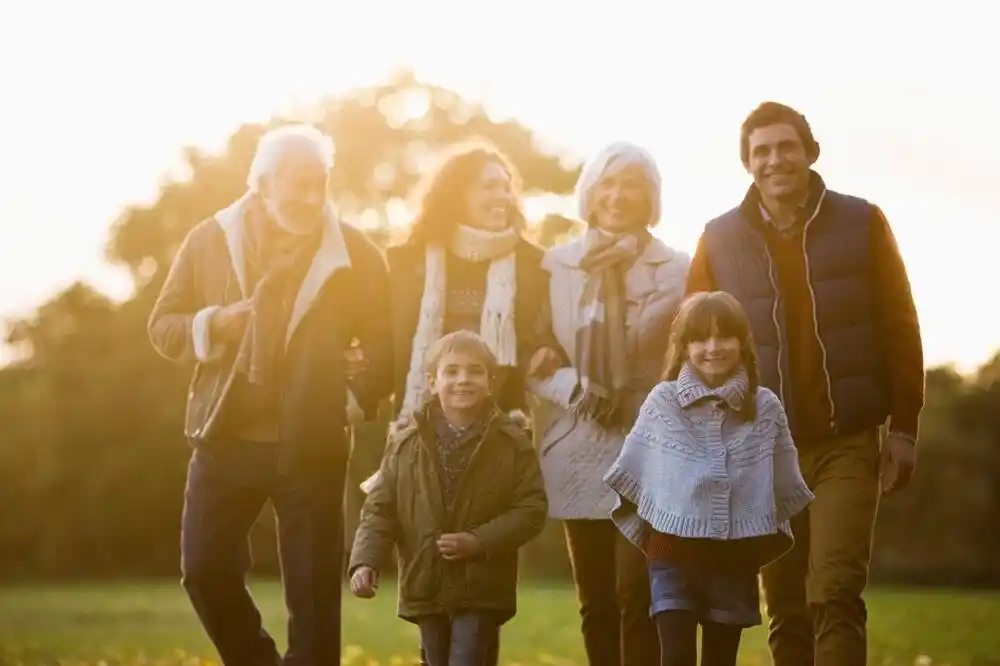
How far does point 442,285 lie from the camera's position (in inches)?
234

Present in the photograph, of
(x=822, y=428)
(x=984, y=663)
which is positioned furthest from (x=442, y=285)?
(x=984, y=663)

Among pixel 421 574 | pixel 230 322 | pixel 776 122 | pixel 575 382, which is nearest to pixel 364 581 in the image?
pixel 421 574

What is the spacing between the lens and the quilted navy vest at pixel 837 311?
5328 millimetres

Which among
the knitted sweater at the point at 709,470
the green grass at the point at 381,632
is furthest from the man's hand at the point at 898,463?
the green grass at the point at 381,632

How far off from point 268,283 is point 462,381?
875mm

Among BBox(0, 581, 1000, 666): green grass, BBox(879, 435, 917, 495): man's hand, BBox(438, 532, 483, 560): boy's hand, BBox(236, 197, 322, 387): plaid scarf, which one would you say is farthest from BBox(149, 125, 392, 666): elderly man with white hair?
BBox(0, 581, 1000, 666): green grass

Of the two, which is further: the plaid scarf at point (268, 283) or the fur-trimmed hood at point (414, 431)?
the plaid scarf at point (268, 283)

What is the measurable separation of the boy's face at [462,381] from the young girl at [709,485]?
1.87ft

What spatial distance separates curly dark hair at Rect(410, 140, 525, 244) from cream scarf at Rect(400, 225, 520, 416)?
0.23ft

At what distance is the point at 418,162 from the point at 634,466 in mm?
20316

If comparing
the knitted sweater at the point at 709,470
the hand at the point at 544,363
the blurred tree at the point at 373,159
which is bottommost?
the knitted sweater at the point at 709,470

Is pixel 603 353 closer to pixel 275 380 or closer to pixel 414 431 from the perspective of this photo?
pixel 414 431

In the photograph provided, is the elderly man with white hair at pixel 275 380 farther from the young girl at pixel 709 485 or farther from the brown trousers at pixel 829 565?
the brown trousers at pixel 829 565

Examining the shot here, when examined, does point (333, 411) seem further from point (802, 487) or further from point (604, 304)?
point (802, 487)
